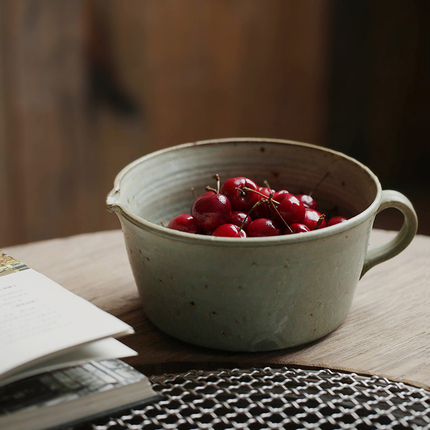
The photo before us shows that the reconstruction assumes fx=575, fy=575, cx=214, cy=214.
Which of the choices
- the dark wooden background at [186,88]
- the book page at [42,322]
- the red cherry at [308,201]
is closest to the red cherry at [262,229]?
the red cherry at [308,201]

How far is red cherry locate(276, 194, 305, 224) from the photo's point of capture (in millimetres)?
762

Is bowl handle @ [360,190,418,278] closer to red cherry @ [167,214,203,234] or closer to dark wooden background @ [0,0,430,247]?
red cherry @ [167,214,203,234]

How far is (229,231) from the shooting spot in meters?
0.73

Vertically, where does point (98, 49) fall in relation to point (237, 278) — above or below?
above

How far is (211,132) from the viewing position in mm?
2193

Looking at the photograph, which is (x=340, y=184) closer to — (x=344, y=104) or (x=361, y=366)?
(x=361, y=366)

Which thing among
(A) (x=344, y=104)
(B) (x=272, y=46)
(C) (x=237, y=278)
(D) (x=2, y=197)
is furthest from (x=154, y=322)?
(A) (x=344, y=104)

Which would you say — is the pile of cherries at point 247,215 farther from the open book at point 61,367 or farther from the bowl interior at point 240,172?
the open book at point 61,367

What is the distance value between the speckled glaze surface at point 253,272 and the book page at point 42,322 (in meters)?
0.11

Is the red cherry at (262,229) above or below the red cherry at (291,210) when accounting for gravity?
below

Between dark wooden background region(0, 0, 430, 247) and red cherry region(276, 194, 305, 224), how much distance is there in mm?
1326

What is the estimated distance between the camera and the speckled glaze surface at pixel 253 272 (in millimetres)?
645

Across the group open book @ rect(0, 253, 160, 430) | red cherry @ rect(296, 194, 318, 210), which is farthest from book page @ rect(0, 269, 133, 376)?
red cherry @ rect(296, 194, 318, 210)

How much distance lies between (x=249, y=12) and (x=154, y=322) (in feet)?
5.16
